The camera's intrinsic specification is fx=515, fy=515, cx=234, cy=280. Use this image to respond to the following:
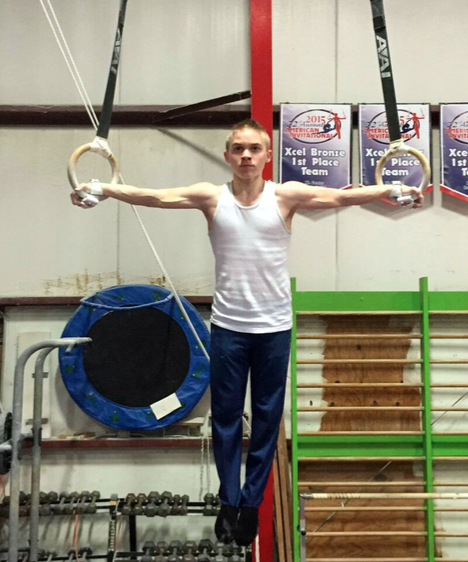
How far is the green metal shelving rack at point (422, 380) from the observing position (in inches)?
126

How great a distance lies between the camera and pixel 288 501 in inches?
128

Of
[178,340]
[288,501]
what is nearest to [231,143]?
[178,340]

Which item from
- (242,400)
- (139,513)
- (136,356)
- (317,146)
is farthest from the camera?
(317,146)

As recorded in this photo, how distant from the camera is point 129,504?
3111 millimetres

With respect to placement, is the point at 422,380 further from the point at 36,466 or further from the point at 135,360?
the point at 36,466

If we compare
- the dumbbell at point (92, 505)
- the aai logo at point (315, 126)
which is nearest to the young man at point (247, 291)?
the dumbbell at point (92, 505)

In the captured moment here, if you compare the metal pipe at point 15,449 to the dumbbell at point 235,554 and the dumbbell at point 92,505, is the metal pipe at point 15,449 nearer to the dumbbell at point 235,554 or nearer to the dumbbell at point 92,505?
the dumbbell at point 92,505

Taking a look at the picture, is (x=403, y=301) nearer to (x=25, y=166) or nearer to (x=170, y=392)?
(x=170, y=392)

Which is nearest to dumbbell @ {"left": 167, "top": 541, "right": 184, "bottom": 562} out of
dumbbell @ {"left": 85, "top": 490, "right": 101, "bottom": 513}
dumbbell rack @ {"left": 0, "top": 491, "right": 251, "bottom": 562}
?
dumbbell rack @ {"left": 0, "top": 491, "right": 251, "bottom": 562}

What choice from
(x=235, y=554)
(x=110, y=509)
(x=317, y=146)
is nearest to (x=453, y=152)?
(x=317, y=146)

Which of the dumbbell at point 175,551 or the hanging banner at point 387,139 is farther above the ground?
the hanging banner at point 387,139

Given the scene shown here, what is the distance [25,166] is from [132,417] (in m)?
1.85

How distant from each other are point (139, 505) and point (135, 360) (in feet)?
2.83

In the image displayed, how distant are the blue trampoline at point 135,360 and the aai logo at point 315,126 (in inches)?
53.5
